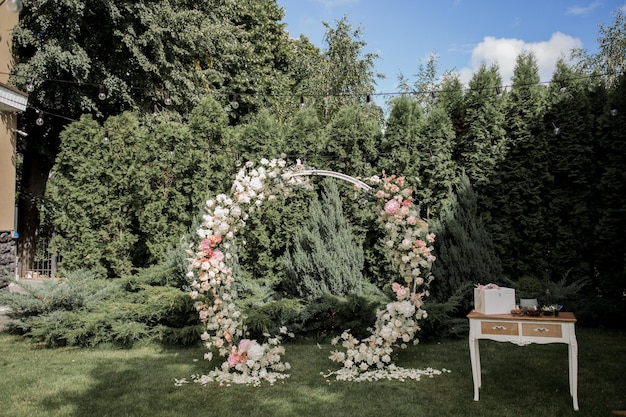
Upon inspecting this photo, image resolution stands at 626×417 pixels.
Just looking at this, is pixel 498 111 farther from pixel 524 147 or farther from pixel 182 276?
pixel 182 276

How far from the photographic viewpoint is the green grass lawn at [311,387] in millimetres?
3896

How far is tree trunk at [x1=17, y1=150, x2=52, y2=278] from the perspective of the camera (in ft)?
43.5

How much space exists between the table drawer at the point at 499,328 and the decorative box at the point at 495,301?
0.35 feet

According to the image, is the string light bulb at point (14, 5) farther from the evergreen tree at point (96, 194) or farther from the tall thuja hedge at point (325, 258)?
the evergreen tree at point (96, 194)

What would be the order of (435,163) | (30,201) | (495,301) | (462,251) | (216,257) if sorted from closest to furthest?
(495,301)
(216,257)
(462,251)
(435,163)
(30,201)

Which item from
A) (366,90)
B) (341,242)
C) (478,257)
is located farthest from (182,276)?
(366,90)

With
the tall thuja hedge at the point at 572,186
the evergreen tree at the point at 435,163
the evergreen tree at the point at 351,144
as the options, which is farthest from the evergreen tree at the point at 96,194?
the tall thuja hedge at the point at 572,186

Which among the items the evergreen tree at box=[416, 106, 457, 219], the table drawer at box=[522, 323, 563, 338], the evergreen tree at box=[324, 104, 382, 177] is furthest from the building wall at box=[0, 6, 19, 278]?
the table drawer at box=[522, 323, 563, 338]

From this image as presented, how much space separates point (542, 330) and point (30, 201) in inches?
537

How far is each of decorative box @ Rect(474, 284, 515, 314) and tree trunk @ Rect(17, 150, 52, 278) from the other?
499 inches

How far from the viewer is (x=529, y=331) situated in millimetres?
3889

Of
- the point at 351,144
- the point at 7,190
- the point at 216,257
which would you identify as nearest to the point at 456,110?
the point at 351,144

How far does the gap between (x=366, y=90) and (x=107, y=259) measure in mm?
14161

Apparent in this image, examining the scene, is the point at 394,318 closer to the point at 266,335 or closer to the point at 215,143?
the point at 266,335
